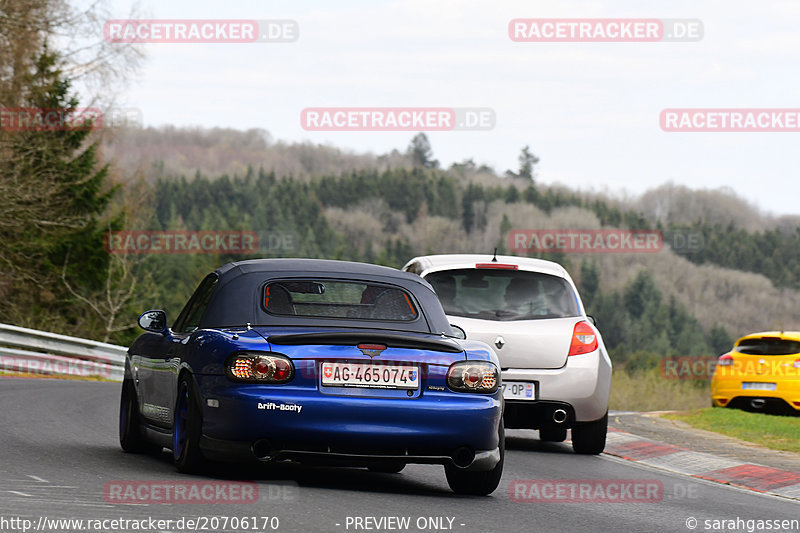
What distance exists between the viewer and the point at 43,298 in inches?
1649

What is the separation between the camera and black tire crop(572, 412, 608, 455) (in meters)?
11.9

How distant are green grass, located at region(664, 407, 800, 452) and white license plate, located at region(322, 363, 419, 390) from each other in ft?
25.3

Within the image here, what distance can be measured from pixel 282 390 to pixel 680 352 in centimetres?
15100

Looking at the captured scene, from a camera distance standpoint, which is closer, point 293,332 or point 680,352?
point 293,332

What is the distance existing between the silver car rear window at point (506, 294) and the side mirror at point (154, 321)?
357 centimetres

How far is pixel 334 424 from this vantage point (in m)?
7.16

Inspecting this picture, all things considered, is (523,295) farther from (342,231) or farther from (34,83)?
(342,231)

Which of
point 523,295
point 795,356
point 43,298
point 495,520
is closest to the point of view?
point 495,520

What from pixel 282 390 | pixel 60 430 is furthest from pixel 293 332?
pixel 60 430

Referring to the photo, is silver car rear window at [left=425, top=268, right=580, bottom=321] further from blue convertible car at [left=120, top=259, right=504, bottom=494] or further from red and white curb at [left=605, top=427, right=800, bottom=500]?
blue convertible car at [left=120, top=259, right=504, bottom=494]

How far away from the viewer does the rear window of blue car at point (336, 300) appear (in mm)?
8031
